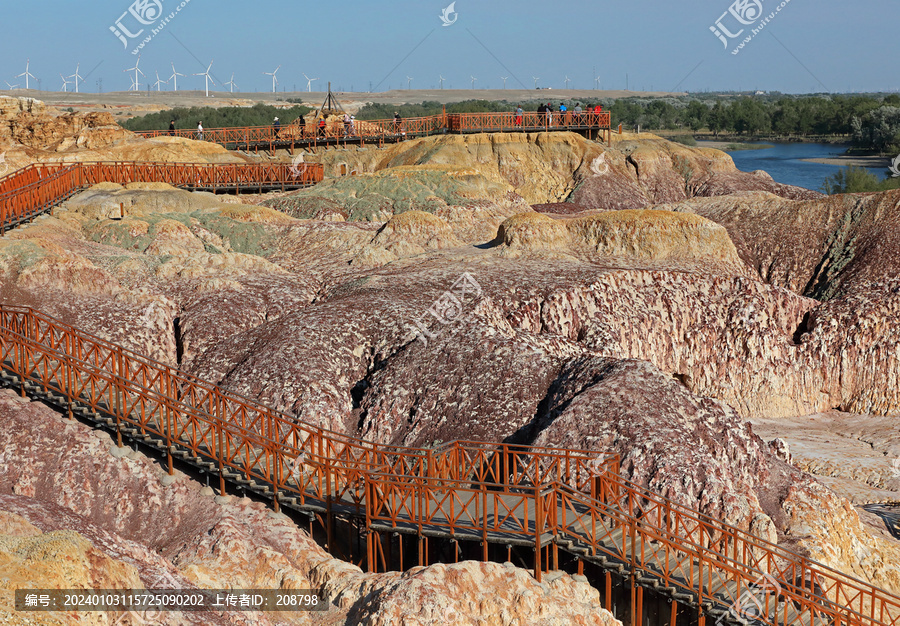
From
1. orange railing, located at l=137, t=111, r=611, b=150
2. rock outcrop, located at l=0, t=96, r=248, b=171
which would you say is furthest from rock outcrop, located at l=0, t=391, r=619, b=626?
orange railing, located at l=137, t=111, r=611, b=150

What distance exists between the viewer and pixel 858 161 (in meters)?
110

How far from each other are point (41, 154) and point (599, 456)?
134ft

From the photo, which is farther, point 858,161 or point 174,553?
point 858,161

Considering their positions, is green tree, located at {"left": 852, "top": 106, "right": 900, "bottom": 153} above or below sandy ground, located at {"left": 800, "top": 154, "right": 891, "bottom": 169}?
above

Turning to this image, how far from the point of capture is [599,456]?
59.6 ft

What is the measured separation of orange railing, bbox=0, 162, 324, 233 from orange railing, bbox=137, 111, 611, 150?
834cm

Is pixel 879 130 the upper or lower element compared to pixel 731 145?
upper

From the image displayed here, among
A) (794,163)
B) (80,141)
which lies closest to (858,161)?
(794,163)

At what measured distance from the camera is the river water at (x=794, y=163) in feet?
293

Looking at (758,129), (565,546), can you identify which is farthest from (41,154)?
(758,129)

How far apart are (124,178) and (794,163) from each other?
8187 cm

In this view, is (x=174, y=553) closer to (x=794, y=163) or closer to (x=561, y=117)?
(x=561, y=117)

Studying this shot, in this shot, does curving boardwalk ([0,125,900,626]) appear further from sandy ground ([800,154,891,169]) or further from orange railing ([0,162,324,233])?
sandy ground ([800,154,891,169])

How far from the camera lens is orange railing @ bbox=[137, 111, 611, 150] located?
61188mm
